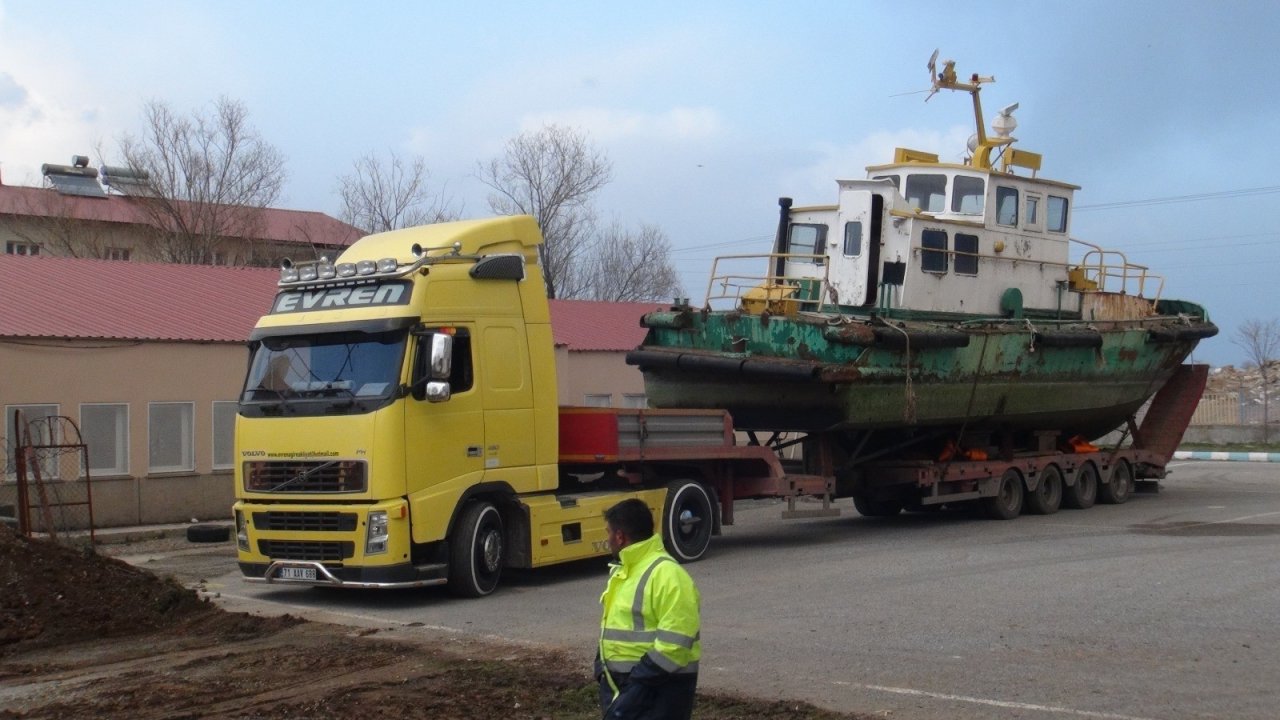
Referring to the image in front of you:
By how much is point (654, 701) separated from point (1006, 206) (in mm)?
16072

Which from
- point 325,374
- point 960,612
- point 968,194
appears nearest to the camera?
point 960,612

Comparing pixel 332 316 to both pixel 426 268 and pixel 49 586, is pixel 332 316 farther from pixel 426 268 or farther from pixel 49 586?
pixel 49 586

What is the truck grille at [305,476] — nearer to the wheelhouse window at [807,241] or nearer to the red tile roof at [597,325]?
the wheelhouse window at [807,241]

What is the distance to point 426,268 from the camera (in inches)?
487

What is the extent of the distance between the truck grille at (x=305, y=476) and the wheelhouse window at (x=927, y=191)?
35.7 ft

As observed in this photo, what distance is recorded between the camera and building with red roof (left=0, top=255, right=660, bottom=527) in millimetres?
20359

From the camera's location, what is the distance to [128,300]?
23.3 metres

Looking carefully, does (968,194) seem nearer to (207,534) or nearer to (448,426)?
(448,426)

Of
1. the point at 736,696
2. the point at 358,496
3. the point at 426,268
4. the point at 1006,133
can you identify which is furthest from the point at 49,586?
the point at 1006,133

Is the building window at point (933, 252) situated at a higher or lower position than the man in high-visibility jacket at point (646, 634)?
higher

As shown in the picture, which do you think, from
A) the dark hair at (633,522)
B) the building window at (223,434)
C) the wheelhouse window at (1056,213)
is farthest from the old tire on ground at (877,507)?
the dark hair at (633,522)

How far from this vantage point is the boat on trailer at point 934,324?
16359 mm

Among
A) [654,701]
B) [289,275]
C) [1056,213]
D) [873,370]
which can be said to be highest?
[1056,213]

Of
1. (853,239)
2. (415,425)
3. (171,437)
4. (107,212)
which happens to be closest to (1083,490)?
(853,239)
